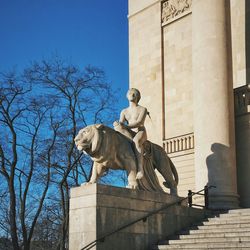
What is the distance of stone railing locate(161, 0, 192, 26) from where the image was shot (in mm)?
24891

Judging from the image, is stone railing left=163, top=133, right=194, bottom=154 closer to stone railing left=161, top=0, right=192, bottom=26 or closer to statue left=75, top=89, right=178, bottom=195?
statue left=75, top=89, right=178, bottom=195

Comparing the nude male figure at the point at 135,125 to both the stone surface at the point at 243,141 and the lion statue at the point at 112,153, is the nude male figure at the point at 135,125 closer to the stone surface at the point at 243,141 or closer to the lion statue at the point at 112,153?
the lion statue at the point at 112,153

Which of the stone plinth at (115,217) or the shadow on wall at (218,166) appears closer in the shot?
the stone plinth at (115,217)

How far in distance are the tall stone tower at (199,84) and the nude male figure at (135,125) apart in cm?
372

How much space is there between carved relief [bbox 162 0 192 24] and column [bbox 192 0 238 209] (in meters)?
3.53

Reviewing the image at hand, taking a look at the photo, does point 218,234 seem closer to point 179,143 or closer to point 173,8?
point 179,143

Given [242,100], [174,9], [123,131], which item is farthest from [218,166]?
[174,9]

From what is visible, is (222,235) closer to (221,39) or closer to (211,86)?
(211,86)

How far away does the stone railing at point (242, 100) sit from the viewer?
20.8 meters

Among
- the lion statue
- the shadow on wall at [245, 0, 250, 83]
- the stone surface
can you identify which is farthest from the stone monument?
the shadow on wall at [245, 0, 250, 83]

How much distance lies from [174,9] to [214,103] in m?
7.24

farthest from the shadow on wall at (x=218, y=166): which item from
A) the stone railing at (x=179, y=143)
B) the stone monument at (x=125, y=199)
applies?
the stone railing at (x=179, y=143)

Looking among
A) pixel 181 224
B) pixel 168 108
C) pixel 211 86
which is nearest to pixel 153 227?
pixel 181 224

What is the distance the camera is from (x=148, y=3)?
2702cm
